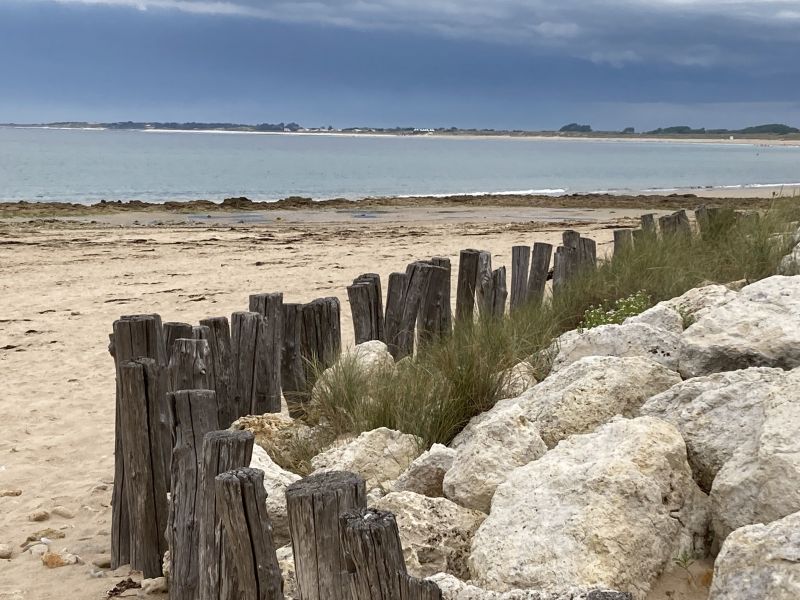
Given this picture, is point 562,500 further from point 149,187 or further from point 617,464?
point 149,187

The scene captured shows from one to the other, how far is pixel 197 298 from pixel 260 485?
27.3 ft

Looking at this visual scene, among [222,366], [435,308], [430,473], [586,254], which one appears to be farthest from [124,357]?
[586,254]

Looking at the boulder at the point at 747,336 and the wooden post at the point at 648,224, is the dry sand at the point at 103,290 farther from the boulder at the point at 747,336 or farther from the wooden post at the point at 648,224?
the wooden post at the point at 648,224

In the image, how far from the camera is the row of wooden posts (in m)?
2.64

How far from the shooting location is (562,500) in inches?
122

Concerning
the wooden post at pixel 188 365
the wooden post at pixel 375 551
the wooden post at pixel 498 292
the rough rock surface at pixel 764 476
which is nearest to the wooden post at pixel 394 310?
the wooden post at pixel 498 292

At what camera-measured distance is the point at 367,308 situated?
5723mm

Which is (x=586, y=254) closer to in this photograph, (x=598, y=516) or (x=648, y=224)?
(x=648, y=224)

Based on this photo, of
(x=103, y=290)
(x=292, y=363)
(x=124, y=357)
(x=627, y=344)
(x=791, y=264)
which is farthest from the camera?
(x=103, y=290)

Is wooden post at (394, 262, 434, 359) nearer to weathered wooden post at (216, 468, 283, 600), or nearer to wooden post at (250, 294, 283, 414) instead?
wooden post at (250, 294, 283, 414)

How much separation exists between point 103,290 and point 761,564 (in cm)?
1038

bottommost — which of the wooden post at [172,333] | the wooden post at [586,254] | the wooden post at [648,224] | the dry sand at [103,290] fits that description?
the dry sand at [103,290]

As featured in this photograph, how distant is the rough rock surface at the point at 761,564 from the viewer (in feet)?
7.94

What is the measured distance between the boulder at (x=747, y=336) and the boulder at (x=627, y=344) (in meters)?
0.28
